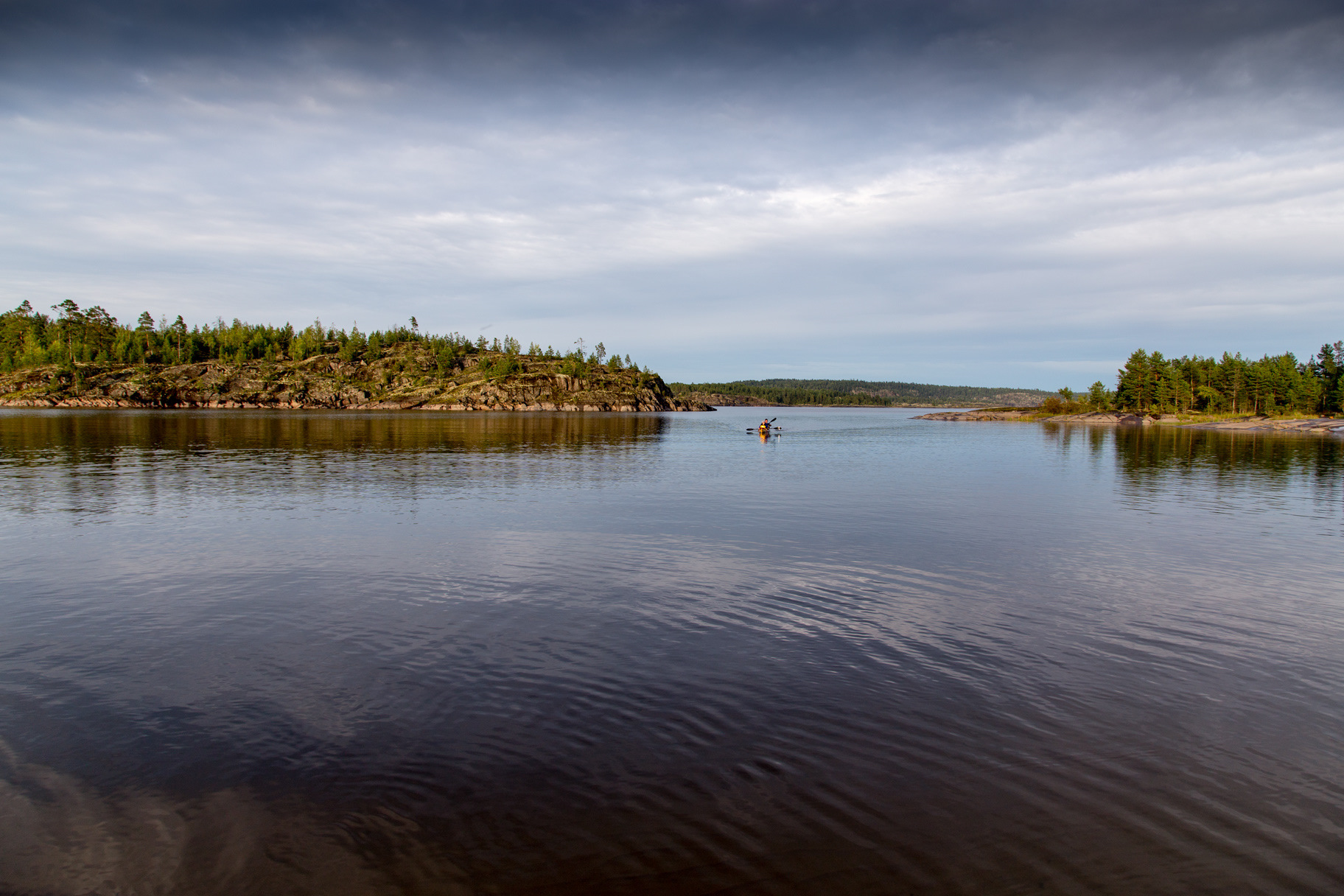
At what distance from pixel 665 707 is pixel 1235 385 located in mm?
215056

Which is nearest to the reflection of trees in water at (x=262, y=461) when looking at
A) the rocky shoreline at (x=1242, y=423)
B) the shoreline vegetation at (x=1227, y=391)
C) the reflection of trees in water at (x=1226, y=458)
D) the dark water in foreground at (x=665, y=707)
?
the dark water in foreground at (x=665, y=707)

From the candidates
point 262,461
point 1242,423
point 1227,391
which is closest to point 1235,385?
point 1227,391

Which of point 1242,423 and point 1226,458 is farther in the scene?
point 1242,423

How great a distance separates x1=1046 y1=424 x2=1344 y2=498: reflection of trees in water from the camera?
170 ft

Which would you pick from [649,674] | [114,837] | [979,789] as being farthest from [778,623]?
[114,837]

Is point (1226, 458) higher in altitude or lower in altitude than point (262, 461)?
lower

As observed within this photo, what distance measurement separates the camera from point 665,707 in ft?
41.8

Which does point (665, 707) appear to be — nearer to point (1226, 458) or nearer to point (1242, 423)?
point (1226, 458)

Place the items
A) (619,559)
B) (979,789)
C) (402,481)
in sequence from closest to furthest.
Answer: (979,789), (619,559), (402,481)

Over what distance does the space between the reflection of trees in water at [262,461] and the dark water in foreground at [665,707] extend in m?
10.1

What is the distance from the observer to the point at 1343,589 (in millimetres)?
21453

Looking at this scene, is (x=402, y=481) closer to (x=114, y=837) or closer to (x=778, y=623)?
(x=778, y=623)

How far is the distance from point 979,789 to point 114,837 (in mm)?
11885

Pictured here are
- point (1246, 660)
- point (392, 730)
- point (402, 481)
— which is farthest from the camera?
point (402, 481)
